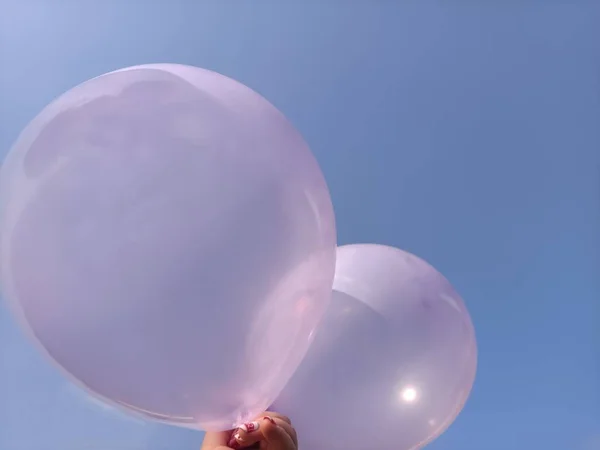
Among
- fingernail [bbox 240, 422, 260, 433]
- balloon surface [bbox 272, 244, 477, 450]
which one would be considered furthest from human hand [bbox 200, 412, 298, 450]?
balloon surface [bbox 272, 244, 477, 450]

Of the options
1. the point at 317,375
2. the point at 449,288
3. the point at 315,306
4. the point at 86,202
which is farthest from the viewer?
the point at 449,288

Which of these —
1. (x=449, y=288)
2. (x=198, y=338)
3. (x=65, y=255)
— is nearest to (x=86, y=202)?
(x=65, y=255)

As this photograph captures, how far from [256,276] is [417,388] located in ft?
3.46

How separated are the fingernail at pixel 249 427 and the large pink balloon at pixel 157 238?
210mm

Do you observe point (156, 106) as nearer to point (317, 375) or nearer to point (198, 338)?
point (198, 338)

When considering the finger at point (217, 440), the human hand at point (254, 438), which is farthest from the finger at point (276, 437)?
the finger at point (217, 440)

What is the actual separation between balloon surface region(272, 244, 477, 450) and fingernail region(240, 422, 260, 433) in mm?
→ 377

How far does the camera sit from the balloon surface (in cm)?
211

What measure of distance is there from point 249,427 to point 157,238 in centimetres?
74

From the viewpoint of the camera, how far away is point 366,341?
2.11m

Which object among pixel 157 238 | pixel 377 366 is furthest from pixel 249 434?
pixel 157 238

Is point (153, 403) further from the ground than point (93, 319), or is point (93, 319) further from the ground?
point (93, 319)

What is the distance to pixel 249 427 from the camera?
174 cm

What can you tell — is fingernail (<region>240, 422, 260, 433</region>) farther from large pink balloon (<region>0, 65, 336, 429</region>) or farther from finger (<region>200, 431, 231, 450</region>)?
large pink balloon (<region>0, 65, 336, 429</region>)
